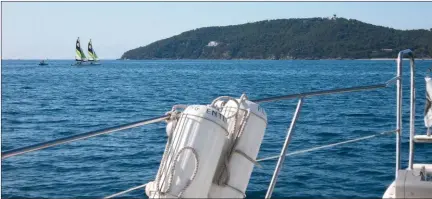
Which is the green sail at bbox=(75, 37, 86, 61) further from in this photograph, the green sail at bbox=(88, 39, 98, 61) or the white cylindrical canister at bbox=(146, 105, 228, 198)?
the white cylindrical canister at bbox=(146, 105, 228, 198)

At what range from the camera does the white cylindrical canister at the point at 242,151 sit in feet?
9.26

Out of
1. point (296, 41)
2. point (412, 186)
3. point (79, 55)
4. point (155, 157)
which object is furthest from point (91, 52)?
point (412, 186)

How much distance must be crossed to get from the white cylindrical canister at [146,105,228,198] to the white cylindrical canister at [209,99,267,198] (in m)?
0.11

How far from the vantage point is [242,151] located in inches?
112

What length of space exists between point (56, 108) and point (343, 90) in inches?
1001

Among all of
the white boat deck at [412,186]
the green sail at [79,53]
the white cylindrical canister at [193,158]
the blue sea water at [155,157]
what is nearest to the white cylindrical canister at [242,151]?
the white cylindrical canister at [193,158]

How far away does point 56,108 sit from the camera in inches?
1078

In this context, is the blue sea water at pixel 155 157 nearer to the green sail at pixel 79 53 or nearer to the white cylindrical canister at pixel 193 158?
the white cylindrical canister at pixel 193 158

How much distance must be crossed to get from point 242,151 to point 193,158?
0.29 meters

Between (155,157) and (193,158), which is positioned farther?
(155,157)

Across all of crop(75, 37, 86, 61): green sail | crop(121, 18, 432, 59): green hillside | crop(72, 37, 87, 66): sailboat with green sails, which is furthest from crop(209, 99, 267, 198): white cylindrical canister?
crop(121, 18, 432, 59): green hillside

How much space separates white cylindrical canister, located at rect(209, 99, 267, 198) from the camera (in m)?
2.82

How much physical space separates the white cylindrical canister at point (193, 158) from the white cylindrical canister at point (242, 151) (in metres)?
0.11

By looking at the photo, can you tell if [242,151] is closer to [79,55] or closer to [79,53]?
[79,53]
